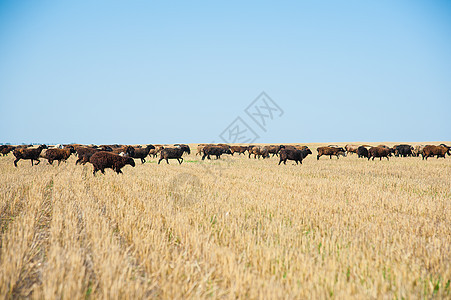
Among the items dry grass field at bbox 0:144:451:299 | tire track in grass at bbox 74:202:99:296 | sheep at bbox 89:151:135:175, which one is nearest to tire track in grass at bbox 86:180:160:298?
dry grass field at bbox 0:144:451:299

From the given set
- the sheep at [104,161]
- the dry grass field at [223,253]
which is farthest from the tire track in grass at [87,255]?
the sheep at [104,161]

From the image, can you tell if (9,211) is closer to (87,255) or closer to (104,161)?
(87,255)

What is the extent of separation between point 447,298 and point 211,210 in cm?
453

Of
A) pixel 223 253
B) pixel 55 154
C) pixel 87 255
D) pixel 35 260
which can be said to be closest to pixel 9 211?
pixel 35 260

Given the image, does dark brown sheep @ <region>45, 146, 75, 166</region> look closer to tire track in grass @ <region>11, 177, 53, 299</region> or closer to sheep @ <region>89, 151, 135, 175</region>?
sheep @ <region>89, 151, 135, 175</region>

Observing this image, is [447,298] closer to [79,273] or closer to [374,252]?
[374,252]

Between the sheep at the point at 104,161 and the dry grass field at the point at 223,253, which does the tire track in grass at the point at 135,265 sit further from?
the sheep at the point at 104,161

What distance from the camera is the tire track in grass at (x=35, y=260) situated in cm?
296

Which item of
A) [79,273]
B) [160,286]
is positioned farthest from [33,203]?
[160,286]

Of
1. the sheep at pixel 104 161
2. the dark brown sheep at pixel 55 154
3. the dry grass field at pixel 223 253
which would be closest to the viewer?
the dry grass field at pixel 223 253

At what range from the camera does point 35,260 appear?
371 centimetres

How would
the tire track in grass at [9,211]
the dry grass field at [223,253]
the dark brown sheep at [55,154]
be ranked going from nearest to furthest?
1. the dry grass field at [223,253]
2. the tire track in grass at [9,211]
3. the dark brown sheep at [55,154]

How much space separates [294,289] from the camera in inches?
108

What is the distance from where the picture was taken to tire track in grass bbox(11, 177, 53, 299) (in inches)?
116
